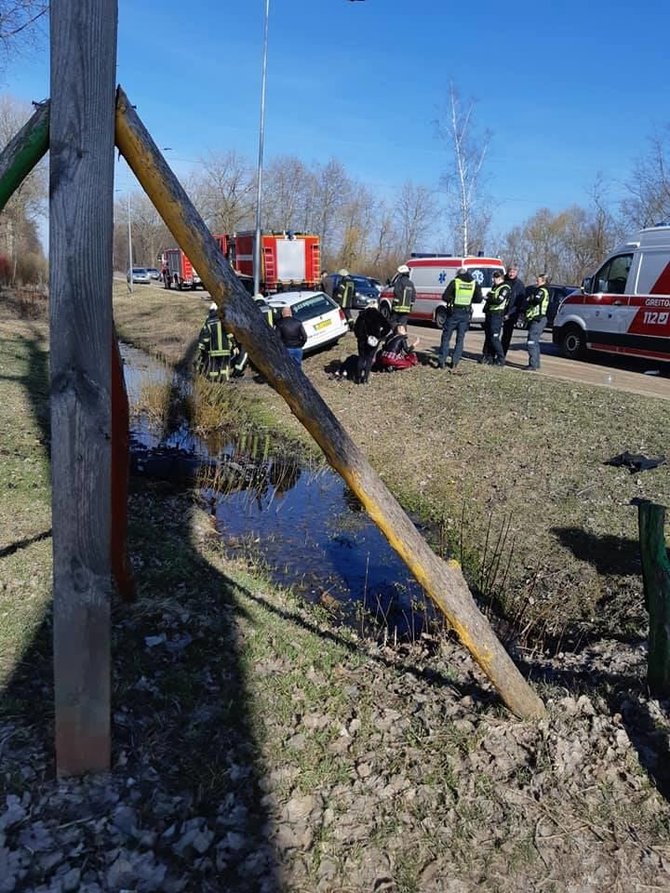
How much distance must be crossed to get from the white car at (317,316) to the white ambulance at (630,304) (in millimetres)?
5456

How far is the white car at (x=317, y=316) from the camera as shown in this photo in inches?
579

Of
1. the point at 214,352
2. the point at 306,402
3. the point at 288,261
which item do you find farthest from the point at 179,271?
the point at 306,402

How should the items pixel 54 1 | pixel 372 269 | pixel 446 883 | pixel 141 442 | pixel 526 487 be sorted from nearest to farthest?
1. pixel 54 1
2. pixel 446 883
3. pixel 526 487
4. pixel 141 442
5. pixel 372 269

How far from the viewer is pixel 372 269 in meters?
61.7

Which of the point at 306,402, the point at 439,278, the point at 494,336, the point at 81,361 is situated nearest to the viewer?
the point at 81,361

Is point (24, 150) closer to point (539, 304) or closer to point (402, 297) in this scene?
point (539, 304)

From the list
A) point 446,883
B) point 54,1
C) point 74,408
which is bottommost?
point 446,883

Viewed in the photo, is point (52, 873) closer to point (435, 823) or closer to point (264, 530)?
point (435, 823)

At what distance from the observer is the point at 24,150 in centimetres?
206

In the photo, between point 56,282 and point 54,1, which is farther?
point 56,282

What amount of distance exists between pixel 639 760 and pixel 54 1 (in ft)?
10.9

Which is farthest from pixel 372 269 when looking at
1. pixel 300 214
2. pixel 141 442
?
pixel 141 442

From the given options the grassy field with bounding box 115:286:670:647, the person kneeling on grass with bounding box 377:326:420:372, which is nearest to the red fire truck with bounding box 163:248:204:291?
the person kneeling on grass with bounding box 377:326:420:372

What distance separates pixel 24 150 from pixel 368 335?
10645mm
